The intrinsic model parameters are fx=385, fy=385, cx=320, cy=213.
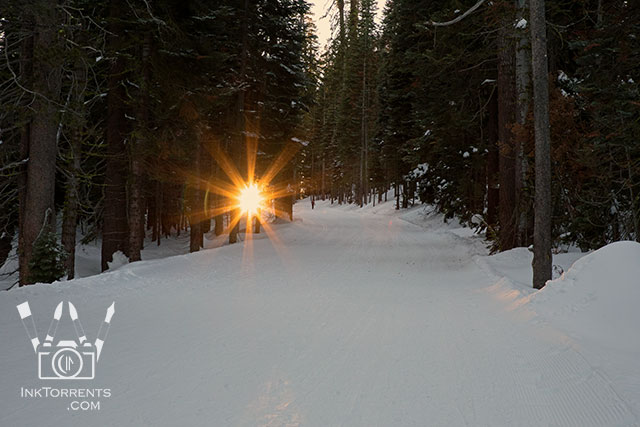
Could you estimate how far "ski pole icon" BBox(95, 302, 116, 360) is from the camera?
4.73 m

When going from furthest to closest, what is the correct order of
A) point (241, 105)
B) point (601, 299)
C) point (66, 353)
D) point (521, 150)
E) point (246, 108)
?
point (246, 108) → point (241, 105) → point (521, 150) → point (601, 299) → point (66, 353)

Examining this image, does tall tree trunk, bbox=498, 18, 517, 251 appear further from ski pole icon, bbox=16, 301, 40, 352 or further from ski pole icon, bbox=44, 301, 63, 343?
ski pole icon, bbox=16, 301, 40, 352

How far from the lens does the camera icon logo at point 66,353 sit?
13.2 feet

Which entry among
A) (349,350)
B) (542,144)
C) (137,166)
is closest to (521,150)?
(542,144)

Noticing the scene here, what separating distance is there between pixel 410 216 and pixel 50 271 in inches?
1093

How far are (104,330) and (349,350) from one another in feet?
11.3

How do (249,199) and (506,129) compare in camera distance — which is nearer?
(506,129)

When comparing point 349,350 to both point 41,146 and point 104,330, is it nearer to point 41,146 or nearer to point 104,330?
point 104,330

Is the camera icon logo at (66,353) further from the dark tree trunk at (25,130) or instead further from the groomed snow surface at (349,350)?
the dark tree trunk at (25,130)

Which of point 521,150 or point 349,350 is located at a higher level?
point 521,150

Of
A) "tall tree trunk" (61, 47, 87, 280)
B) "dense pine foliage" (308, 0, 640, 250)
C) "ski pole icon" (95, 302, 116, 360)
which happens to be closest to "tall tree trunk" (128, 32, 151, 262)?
"tall tree trunk" (61, 47, 87, 280)

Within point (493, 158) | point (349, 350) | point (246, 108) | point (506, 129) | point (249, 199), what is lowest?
point (349, 350)

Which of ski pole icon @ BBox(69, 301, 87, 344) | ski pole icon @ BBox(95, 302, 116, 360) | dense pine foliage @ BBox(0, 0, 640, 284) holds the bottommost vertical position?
ski pole icon @ BBox(95, 302, 116, 360)

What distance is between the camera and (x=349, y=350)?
477 cm
